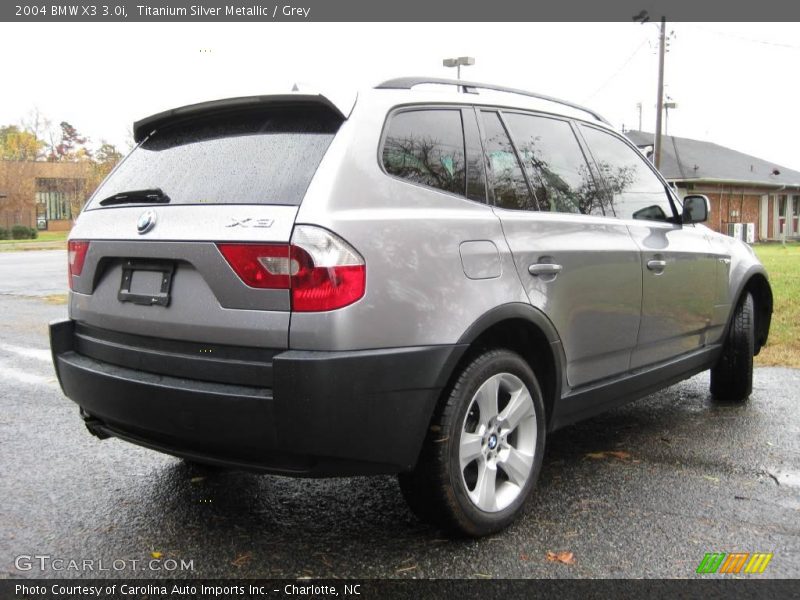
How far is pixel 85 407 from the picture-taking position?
317 centimetres

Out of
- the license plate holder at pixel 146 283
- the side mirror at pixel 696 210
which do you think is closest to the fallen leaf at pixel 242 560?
the license plate holder at pixel 146 283

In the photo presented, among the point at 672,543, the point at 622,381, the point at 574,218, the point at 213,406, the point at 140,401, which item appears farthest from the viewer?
A: the point at 622,381

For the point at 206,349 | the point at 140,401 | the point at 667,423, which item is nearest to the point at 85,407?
the point at 140,401

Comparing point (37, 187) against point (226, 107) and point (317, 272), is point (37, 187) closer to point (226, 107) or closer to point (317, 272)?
point (226, 107)

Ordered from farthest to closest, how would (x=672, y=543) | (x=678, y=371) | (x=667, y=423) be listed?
(x=667, y=423) → (x=678, y=371) → (x=672, y=543)

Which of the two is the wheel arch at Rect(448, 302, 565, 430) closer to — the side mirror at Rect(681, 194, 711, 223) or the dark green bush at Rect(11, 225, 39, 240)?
the side mirror at Rect(681, 194, 711, 223)

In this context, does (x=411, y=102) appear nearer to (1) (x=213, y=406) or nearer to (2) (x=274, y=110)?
(2) (x=274, y=110)

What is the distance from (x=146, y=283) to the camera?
2926mm

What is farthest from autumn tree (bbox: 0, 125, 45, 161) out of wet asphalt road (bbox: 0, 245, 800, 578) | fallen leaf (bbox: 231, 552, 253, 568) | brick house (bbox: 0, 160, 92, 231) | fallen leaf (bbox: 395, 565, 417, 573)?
fallen leaf (bbox: 395, 565, 417, 573)

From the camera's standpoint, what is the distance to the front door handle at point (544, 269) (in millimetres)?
3260

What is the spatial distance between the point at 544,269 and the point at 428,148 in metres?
0.76

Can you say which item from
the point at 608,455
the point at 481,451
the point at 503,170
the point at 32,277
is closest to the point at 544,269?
the point at 503,170

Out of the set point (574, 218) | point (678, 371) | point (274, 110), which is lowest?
point (678, 371)

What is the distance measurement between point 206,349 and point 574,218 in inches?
75.9
